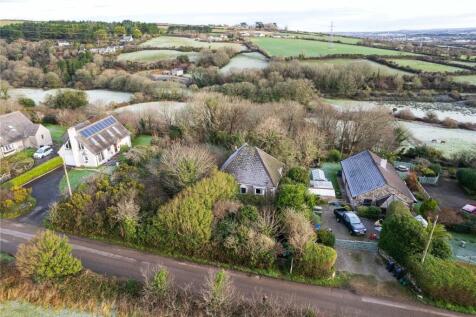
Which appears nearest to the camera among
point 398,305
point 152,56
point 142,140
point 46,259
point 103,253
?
point 46,259

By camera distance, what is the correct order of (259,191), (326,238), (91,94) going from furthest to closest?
(91,94)
(259,191)
(326,238)

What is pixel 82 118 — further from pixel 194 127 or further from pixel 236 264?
pixel 236 264

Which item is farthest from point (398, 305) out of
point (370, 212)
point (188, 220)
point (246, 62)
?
point (246, 62)

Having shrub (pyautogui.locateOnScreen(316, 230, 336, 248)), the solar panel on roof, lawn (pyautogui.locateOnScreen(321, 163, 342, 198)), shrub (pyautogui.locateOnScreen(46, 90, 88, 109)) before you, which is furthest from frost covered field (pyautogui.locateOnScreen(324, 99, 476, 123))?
shrub (pyautogui.locateOnScreen(46, 90, 88, 109))

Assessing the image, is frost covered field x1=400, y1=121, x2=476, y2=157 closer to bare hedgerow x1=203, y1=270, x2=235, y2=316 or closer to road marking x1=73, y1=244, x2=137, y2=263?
bare hedgerow x1=203, y1=270, x2=235, y2=316

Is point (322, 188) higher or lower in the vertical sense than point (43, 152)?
higher

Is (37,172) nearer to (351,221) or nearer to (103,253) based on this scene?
(103,253)

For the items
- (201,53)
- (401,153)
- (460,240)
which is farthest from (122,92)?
(460,240)
